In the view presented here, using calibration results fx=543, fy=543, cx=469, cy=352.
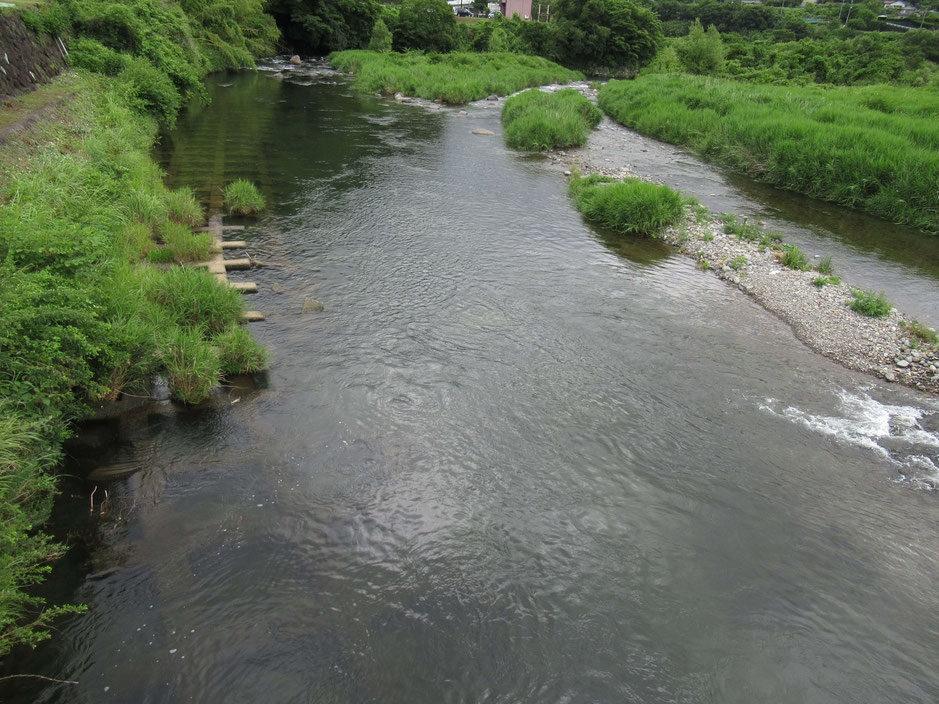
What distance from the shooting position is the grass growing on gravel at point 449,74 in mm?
36094

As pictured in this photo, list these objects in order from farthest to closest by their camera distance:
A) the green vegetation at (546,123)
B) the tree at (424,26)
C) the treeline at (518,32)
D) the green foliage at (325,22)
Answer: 1. the tree at (424,26)
2. the treeline at (518,32)
3. the green foliage at (325,22)
4. the green vegetation at (546,123)

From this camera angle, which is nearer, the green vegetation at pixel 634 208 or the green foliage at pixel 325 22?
the green vegetation at pixel 634 208

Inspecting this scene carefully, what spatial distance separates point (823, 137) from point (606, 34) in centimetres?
4887

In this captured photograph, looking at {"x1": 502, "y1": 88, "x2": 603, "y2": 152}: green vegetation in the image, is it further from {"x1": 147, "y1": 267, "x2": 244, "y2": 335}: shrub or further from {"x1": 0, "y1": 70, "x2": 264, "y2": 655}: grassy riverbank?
{"x1": 147, "y1": 267, "x2": 244, "y2": 335}: shrub

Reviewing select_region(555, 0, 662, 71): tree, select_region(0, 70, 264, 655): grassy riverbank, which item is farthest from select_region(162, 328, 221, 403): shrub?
select_region(555, 0, 662, 71): tree

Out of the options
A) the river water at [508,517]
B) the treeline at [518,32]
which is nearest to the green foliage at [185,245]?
the river water at [508,517]

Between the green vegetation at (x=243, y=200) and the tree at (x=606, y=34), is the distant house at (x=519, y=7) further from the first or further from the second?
the green vegetation at (x=243, y=200)

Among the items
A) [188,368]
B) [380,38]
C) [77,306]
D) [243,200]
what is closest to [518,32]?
[380,38]

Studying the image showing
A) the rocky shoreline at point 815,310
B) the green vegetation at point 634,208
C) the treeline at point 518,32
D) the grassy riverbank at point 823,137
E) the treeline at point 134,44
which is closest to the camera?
the rocky shoreline at point 815,310

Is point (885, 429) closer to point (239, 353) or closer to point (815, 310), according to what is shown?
point (815, 310)

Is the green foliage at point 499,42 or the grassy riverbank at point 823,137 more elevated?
the green foliage at point 499,42

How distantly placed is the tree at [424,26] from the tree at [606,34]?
41.4 ft

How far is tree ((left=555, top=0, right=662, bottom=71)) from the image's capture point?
197 ft

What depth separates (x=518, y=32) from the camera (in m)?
63.8
